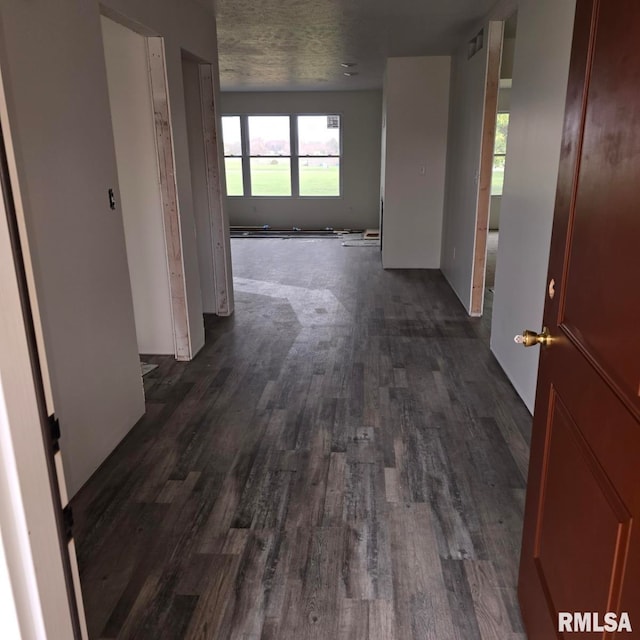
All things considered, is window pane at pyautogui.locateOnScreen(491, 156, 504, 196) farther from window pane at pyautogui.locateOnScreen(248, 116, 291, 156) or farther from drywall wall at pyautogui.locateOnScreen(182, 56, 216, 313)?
drywall wall at pyautogui.locateOnScreen(182, 56, 216, 313)

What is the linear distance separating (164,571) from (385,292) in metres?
4.17

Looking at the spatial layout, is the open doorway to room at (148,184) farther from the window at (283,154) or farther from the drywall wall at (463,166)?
the window at (283,154)

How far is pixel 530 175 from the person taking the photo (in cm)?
310

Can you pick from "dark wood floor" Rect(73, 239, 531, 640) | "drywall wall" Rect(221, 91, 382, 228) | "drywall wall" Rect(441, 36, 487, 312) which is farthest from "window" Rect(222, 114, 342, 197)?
"dark wood floor" Rect(73, 239, 531, 640)

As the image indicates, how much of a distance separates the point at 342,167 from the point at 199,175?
607cm

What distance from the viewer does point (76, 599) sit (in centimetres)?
91

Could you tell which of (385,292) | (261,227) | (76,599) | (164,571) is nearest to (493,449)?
(164,571)

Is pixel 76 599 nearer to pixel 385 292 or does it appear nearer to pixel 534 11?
pixel 534 11

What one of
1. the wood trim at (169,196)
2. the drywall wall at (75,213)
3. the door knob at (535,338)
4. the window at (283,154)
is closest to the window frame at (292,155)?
the window at (283,154)

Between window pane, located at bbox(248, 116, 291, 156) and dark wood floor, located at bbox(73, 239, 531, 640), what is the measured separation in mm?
7008

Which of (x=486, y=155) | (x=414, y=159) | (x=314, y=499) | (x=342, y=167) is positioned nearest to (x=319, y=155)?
(x=342, y=167)

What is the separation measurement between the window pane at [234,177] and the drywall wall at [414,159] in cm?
460

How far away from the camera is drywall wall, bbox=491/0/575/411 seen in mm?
2701

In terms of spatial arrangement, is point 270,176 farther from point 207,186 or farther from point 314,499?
point 314,499
